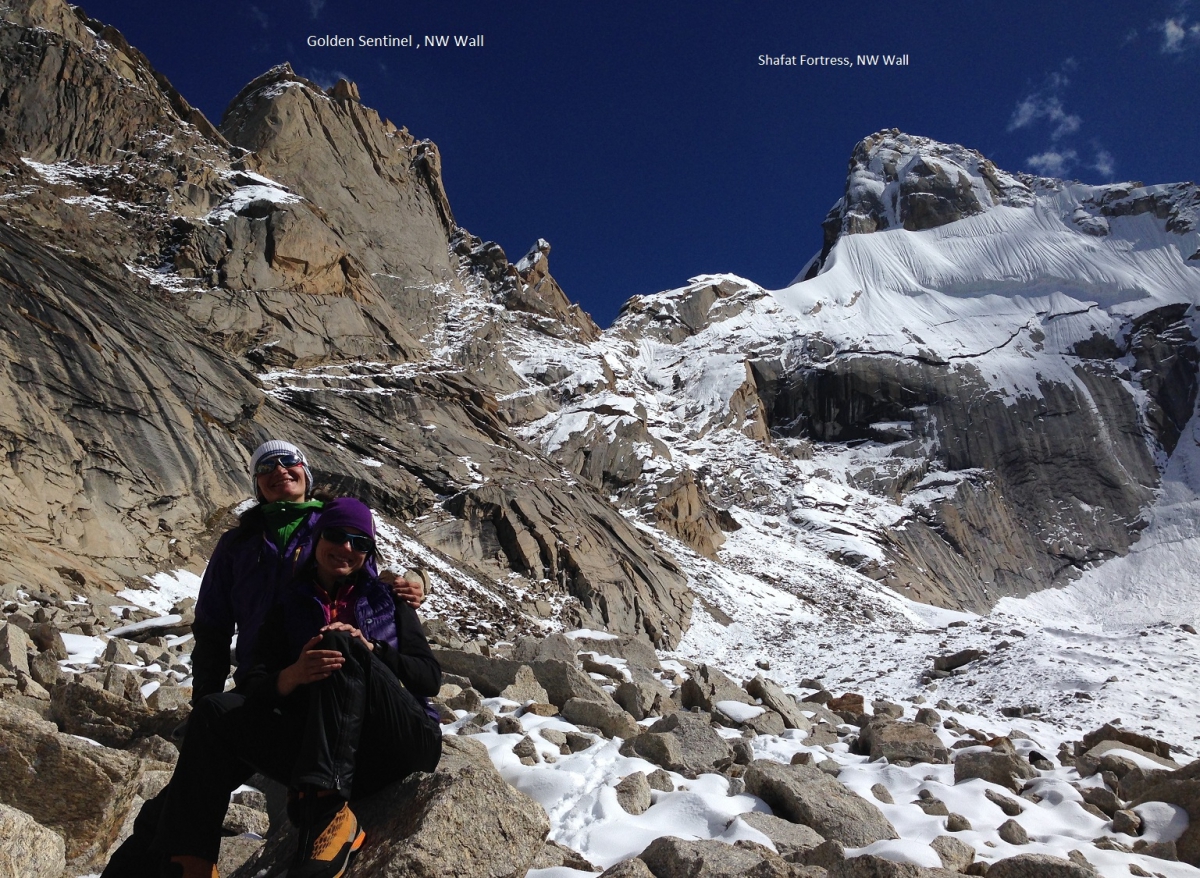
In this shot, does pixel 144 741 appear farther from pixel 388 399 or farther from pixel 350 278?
pixel 350 278

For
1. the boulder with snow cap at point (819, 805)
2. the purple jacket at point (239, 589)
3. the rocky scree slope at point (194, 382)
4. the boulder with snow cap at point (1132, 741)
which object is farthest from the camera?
the rocky scree slope at point (194, 382)

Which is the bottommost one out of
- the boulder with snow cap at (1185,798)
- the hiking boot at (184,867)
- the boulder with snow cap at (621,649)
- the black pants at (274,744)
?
the boulder with snow cap at (621,649)

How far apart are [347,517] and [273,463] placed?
0.80 m

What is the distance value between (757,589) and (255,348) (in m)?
24.2

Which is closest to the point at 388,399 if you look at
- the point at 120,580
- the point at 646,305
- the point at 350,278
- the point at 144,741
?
the point at 350,278

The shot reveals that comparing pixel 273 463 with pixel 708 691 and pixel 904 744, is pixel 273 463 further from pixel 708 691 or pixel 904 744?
pixel 708 691

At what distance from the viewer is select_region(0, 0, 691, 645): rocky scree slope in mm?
15047

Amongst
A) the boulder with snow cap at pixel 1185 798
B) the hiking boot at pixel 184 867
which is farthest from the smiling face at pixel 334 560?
the boulder with snow cap at pixel 1185 798

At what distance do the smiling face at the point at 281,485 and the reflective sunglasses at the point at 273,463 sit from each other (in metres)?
0.01

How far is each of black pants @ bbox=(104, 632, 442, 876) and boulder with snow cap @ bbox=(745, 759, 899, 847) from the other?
3062 mm

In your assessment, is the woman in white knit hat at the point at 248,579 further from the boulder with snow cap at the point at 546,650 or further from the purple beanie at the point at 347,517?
the boulder with snow cap at the point at 546,650

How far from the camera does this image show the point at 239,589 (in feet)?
11.0

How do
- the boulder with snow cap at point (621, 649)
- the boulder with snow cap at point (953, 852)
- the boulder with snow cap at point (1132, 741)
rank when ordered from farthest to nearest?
the boulder with snow cap at point (621, 649) < the boulder with snow cap at point (1132, 741) < the boulder with snow cap at point (953, 852)

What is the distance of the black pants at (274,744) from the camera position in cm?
260
